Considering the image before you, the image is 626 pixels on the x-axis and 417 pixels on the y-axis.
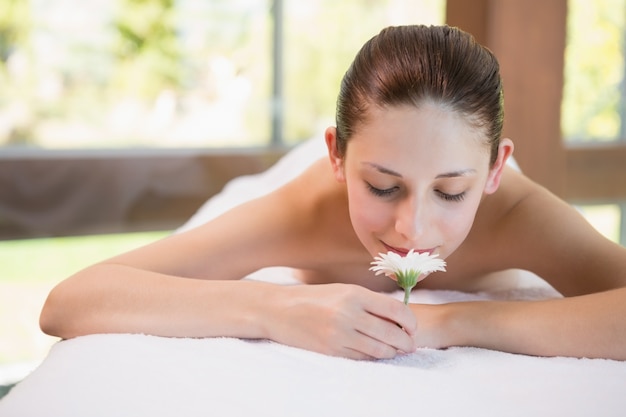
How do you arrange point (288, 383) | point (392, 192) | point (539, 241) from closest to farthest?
point (288, 383) → point (392, 192) → point (539, 241)

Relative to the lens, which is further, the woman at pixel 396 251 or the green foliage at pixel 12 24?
the green foliage at pixel 12 24

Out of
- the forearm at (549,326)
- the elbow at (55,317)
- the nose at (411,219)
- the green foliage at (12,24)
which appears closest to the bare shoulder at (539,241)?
the forearm at (549,326)

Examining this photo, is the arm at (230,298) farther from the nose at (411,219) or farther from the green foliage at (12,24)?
the green foliage at (12,24)

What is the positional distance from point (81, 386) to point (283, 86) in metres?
1.81

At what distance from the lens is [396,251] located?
40.3 inches

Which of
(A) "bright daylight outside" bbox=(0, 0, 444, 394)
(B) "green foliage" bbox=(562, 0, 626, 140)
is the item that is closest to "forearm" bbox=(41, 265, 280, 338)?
(A) "bright daylight outside" bbox=(0, 0, 444, 394)

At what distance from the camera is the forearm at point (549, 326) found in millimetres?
1022

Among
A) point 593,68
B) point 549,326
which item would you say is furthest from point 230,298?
point 593,68

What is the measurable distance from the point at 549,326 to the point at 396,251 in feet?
0.75

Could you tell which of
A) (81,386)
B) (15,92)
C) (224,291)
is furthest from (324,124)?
(81,386)

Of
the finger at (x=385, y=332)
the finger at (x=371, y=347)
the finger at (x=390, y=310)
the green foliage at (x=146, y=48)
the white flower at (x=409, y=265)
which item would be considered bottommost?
the finger at (x=371, y=347)

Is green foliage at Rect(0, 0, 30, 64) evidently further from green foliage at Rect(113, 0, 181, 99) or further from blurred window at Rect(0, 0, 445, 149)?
green foliage at Rect(113, 0, 181, 99)

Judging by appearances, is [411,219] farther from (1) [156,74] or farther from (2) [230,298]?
(1) [156,74]

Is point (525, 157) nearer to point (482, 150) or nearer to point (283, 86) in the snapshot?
point (283, 86)
